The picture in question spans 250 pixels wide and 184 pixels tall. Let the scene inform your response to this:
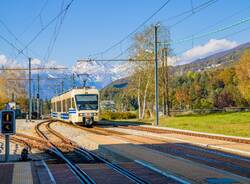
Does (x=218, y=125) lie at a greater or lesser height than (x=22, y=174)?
greater

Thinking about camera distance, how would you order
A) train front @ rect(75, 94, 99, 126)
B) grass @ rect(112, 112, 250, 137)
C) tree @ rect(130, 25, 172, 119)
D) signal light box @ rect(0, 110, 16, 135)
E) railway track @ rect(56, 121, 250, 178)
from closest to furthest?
railway track @ rect(56, 121, 250, 178)
signal light box @ rect(0, 110, 16, 135)
grass @ rect(112, 112, 250, 137)
train front @ rect(75, 94, 99, 126)
tree @ rect(130, 25, 172, 119)

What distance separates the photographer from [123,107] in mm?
133500

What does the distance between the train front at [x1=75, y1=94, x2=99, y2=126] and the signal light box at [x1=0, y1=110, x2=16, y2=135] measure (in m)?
28.4

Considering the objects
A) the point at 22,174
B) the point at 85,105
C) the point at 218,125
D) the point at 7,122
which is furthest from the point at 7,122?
the point at 85,105

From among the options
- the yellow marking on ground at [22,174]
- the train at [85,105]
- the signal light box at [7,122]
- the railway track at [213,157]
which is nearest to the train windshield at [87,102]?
the train at [85,105]

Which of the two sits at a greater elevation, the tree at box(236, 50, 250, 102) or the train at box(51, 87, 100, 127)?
the tree at box(236, 50, 250, 102)

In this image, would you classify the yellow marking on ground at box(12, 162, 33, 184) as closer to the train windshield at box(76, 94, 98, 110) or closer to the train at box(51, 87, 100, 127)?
the train at box(51, 87, 100, 127)

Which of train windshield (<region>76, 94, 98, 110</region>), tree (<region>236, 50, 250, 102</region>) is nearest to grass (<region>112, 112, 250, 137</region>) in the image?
train windshield (<region>76, 94, 98, 110</region>)

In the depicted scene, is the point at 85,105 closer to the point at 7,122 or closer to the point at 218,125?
the point at 218,125

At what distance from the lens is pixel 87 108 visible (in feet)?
152

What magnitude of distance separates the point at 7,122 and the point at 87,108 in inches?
1138

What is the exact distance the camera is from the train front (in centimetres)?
4612

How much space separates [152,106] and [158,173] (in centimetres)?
6015

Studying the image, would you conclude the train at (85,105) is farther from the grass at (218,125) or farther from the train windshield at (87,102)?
the grass at (218,125)
